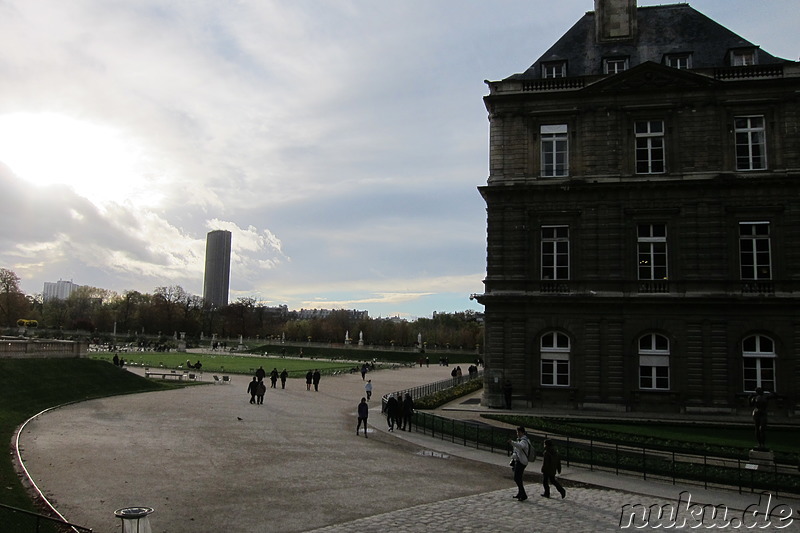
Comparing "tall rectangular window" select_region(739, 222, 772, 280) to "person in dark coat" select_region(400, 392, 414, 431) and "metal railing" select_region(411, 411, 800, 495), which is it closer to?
"metal railing" select_region(411, 411, 800, 495)

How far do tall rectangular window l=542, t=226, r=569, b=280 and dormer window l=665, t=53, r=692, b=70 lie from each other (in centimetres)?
1160

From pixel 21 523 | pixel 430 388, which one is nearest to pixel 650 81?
pixel 430 388

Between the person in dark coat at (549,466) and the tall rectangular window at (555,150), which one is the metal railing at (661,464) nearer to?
the person in dark coat at (549,466)

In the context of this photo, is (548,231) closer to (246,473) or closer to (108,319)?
(246,473)

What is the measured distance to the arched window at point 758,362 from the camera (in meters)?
33.6

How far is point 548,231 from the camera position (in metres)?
36.9

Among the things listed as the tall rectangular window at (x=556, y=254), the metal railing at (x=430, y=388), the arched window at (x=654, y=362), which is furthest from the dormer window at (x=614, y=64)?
the metal railing at (x=430, y=388)

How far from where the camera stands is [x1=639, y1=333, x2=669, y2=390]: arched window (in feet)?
114

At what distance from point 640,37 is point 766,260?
51.2 ft

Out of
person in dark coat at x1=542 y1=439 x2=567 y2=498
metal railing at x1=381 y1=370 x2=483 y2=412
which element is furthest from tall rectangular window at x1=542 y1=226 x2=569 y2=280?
person in dark coat at x1=542 y1=439 x2=567 y2=498

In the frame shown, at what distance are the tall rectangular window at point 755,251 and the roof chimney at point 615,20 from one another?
13880mm

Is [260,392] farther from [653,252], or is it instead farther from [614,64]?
[614,64]

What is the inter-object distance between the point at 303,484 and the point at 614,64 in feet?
103

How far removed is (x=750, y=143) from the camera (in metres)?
35.2
